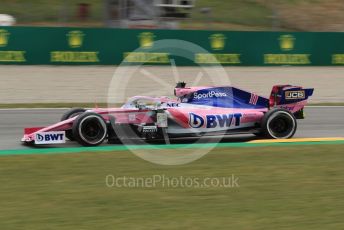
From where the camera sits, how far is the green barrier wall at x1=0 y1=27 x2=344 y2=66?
18.7 meters

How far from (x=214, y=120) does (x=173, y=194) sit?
316 cm

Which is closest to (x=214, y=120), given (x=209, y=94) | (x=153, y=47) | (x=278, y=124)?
(x=209, y=94)

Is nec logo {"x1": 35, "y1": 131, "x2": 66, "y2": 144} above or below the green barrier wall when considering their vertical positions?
below

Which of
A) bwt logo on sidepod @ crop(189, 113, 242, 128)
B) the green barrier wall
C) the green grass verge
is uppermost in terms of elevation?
the green barrier wall

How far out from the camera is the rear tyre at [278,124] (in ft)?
30.6

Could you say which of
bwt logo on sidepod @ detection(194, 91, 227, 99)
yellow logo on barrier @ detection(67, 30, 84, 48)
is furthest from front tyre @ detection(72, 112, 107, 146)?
yellow logo on barrier @ detection(67, 30, 84, 48)

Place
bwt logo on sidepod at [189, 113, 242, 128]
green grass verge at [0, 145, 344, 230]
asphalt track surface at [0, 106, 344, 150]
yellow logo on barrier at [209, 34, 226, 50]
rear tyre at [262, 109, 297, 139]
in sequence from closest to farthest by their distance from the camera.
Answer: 1. green grass verge at [0, 145, 344, 230]
2. bwt logo on sidepod at [189, 113, 242, 128]
3. rear tyre at [262, 109, 297, 139]
4. asphalt track surface at [0, 106, 344, 150]
5. yellow logo on barrier at [209, 34, 226, 50]

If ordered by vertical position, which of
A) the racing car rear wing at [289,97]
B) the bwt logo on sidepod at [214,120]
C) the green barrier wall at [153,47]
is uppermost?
the green barrier wall at [153,47]

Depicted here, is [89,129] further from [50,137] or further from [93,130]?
[50,137]

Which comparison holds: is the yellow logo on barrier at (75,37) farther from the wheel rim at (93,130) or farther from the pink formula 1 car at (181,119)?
the wheel rim at (93,130)

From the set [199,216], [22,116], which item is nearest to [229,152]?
[199,216]

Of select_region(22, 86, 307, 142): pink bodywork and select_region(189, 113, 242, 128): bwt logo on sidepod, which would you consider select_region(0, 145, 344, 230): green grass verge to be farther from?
select_region(189, 113, 242, 128): bwt logo on sidepod

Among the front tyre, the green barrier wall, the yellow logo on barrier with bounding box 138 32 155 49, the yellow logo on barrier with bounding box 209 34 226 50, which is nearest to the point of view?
the front tyre

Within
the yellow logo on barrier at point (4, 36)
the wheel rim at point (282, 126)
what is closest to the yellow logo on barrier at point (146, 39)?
the yellow logo on barrier at point (4, 36)
